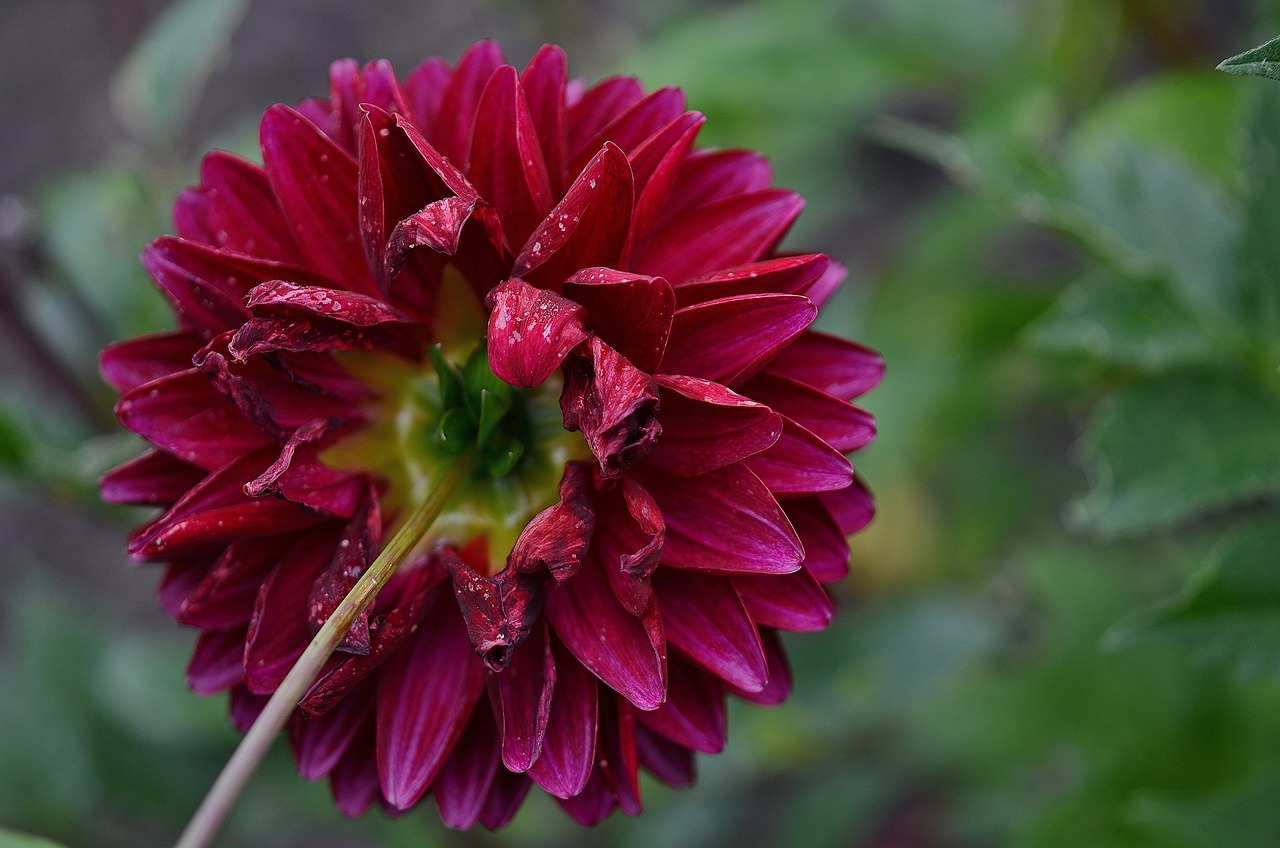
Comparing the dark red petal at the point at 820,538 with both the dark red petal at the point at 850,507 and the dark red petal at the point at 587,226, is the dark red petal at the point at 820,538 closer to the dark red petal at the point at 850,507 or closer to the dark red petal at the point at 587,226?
the dark red petal at the point at 850,507

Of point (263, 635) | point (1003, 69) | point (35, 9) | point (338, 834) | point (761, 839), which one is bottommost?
point (338, 834)

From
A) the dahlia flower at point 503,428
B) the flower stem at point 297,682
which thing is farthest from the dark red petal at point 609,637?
the flower stem at point 297,682

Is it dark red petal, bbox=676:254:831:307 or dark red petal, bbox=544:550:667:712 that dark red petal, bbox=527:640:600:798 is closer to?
dark red petal, bbox=544:550:667:712

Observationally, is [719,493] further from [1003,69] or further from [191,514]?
[1003,69]

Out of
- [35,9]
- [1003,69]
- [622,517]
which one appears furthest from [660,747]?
[35,9]

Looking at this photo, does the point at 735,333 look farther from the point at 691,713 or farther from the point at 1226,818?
the point at 1226,818

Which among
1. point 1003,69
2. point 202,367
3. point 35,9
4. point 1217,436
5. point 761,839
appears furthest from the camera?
point 35,9
